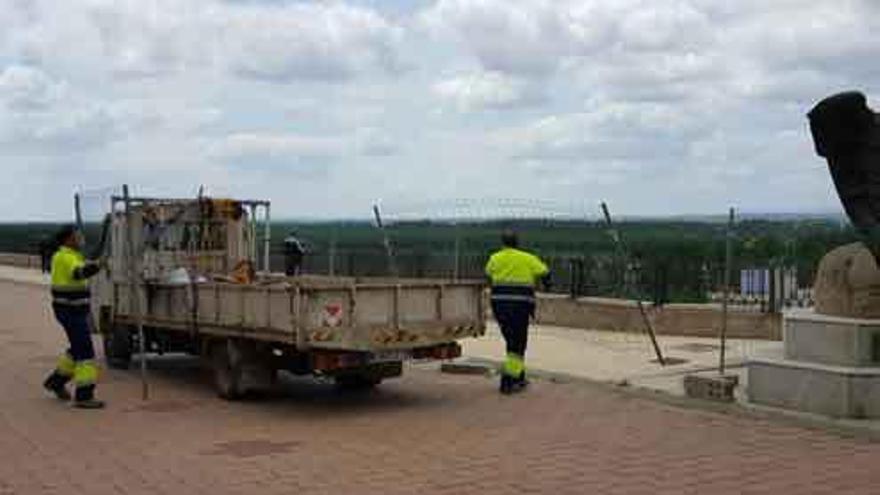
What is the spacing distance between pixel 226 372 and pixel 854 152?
271 inches

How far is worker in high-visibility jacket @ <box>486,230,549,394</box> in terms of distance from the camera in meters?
14.1

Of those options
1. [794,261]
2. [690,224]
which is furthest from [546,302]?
[794,261]

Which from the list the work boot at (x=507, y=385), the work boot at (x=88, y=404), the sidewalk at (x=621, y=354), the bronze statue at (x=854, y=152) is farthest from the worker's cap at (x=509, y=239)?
the work boot at (x=88, y=404)

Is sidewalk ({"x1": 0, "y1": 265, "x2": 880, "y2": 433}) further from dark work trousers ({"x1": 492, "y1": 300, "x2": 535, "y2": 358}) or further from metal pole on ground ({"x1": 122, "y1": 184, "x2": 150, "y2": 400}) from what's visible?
metal pole on ground ({"x1": 122, "y1": 184, "x2": 150, "y2": 400})

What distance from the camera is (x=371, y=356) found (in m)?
13.1

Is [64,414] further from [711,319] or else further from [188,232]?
[711,319]

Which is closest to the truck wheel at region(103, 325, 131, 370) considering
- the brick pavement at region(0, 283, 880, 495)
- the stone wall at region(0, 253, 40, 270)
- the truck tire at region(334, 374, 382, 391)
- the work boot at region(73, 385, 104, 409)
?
the brick pavement at region(0, 283, 880, 495)

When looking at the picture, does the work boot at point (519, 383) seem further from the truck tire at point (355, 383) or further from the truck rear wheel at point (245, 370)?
the truck rear wheel at point (245, 370)

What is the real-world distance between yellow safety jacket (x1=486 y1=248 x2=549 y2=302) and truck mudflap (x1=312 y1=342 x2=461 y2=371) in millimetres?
884

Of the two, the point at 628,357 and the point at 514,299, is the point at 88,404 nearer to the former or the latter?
the point at 514,299

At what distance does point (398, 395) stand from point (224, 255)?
4.32 meters

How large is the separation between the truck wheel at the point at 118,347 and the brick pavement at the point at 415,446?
96.7 inches

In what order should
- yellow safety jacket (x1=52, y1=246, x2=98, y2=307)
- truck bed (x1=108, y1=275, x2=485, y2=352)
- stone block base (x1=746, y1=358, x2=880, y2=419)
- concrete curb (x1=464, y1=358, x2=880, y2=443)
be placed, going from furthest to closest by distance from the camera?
yellow safety jacket (x1=52, y1=246, x2=98, y2=307) → truck bed (x1=108, y1=275, x2=485, y2=352) → stone block base (x1=746, y1=358, x2=880, y2=419) → concrete curb (x1=464, y1=358, x2=880, y2=443)

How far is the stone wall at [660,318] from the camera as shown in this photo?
752 inches
